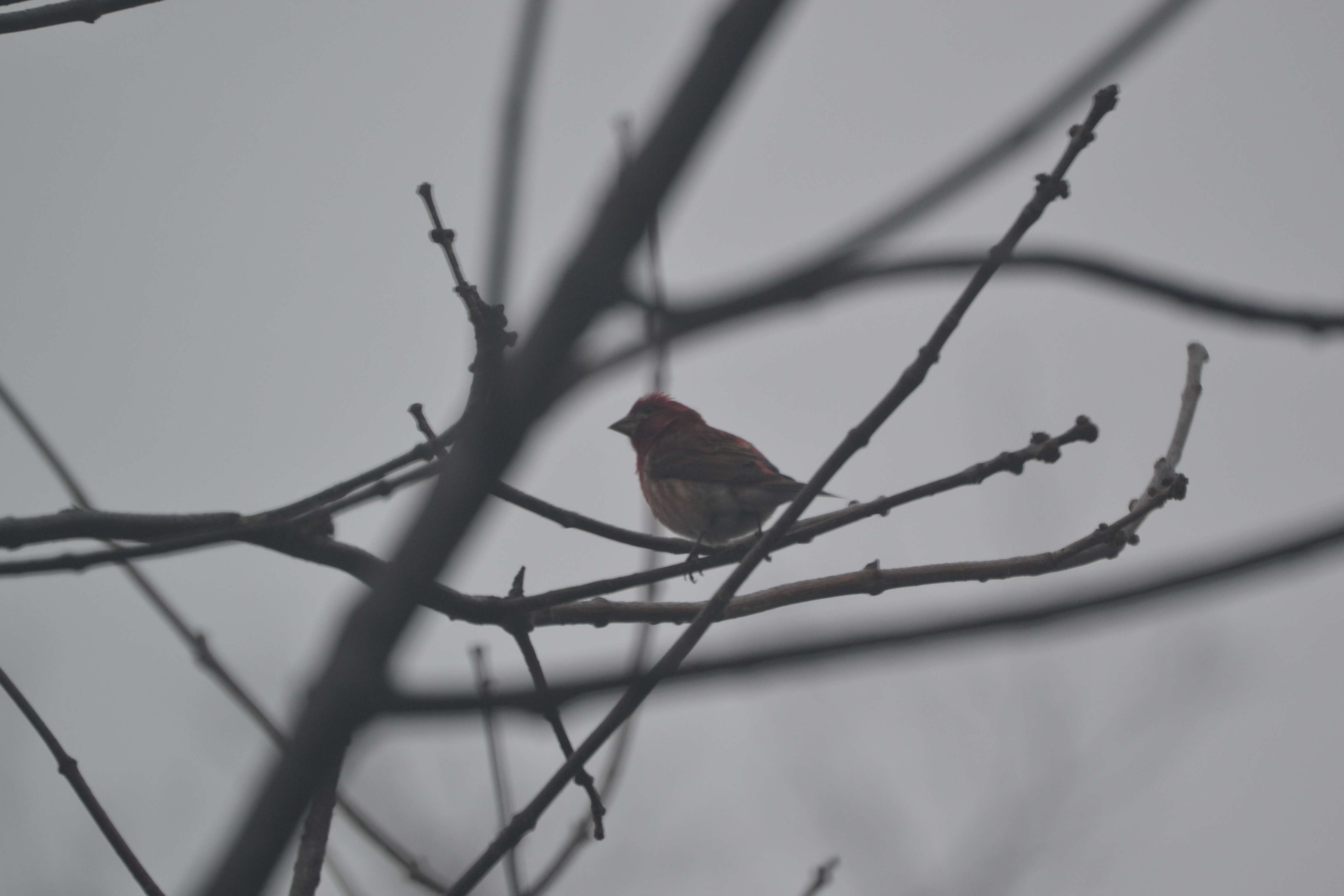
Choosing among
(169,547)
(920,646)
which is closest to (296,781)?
(920,646)

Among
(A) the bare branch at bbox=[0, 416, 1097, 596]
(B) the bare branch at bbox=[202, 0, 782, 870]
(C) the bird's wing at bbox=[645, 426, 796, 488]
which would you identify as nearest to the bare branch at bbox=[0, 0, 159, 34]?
(A) the bare branch at bbox=[0, 416, 1097, 596]

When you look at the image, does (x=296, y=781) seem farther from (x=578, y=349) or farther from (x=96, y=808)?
(x=96, y=808)

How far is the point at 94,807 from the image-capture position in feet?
8.36

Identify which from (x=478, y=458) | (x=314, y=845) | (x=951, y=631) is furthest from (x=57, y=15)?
(x=951, y=631)

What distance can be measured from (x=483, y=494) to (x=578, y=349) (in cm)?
16

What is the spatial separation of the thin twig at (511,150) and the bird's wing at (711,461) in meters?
5.24

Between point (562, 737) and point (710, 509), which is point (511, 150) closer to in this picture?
point (562, 737)

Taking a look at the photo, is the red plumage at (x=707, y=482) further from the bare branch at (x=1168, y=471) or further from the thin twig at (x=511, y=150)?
the thin twig at (x=511, y=150)

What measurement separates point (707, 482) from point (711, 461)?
7.1 inches

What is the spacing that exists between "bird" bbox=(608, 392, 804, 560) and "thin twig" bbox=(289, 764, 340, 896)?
12.2 feet

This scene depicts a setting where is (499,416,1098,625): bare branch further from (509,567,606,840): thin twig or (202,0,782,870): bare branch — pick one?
(202,0,782,870): bare branch

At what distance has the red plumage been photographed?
6961 mm

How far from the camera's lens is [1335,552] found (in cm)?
109

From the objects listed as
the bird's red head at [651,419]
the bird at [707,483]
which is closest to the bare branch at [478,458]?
the bird at [707,483]
